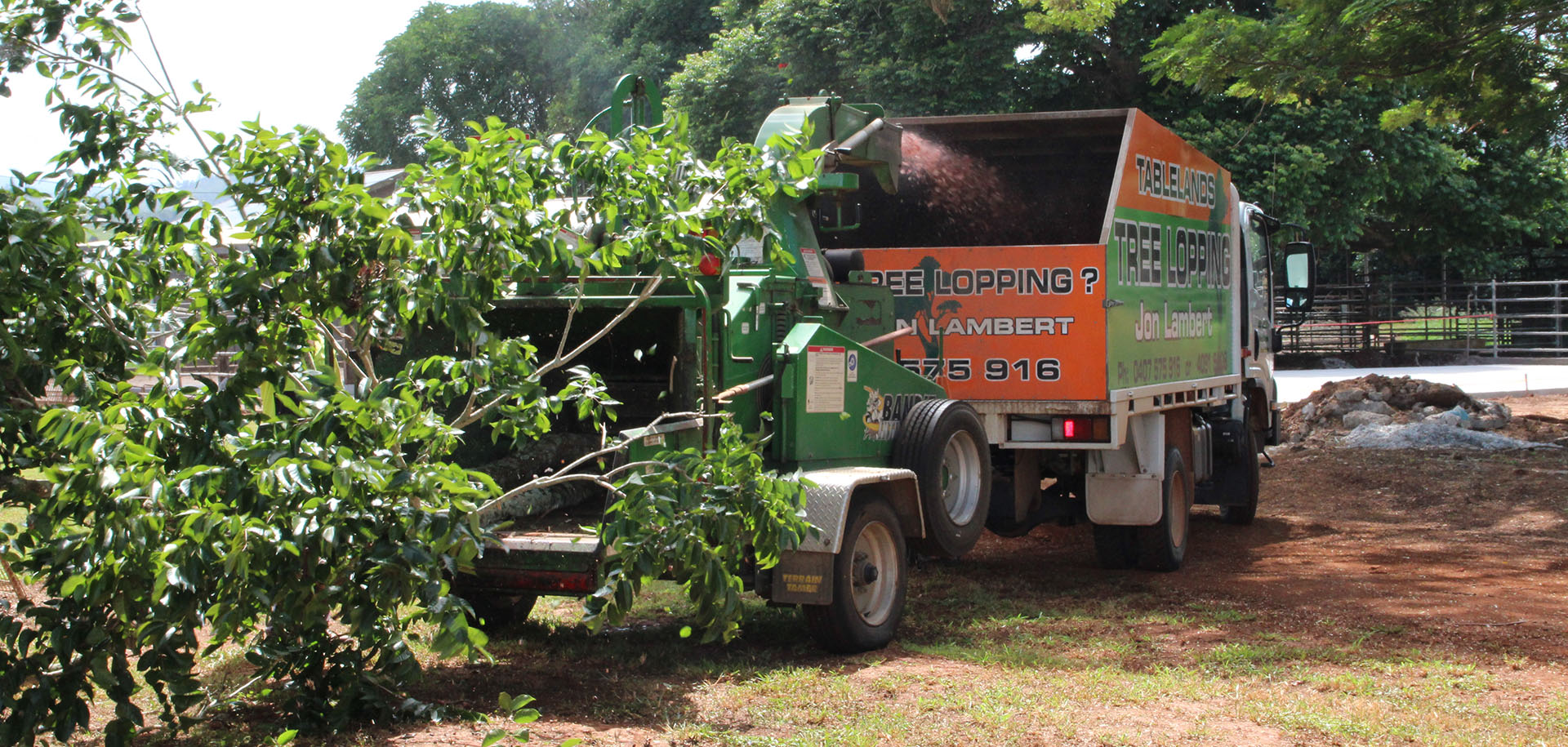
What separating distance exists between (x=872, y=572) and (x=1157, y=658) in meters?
1.40

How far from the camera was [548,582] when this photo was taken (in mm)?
5766

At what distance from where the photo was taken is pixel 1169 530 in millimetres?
9438

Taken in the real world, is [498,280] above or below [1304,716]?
above

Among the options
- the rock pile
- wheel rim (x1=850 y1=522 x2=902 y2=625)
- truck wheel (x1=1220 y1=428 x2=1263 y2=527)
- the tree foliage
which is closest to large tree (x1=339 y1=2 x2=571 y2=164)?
the rock pile

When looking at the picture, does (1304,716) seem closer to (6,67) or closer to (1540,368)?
(6,67)

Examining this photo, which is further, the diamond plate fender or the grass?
the diamond plate fender

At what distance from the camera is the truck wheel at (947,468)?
709 centimetres

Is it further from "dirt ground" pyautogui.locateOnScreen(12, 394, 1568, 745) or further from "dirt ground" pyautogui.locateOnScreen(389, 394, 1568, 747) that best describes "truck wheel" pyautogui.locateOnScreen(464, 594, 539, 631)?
"dirt ground" pyautogui.locateOnScreen(389, 394, 1568, 747)

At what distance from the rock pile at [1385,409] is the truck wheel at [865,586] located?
11.2 meters

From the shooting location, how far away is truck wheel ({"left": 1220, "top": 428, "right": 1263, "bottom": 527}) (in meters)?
11.7

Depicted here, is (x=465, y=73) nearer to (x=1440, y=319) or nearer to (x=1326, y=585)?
(x=1440, y=319)

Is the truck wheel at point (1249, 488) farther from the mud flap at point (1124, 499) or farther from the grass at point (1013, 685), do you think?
the grass at point (1013, 685)

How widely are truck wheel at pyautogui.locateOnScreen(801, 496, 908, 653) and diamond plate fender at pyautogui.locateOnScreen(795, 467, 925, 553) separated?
3.9 inches

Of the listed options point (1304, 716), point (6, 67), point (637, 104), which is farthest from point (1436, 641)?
point (6, 67)
